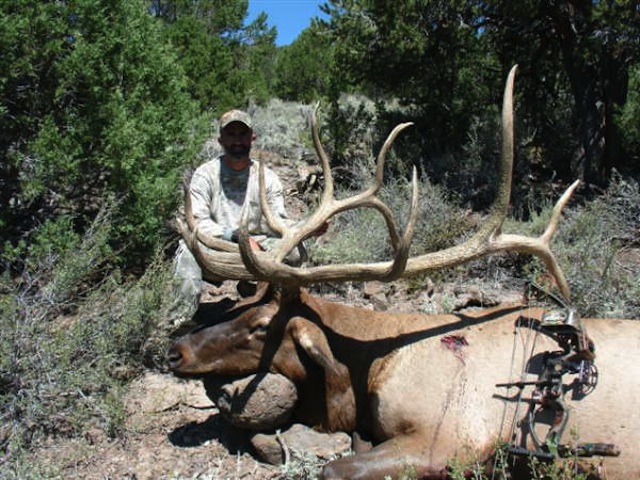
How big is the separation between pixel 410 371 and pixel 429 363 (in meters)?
0.11

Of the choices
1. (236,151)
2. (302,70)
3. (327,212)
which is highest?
(302,70)

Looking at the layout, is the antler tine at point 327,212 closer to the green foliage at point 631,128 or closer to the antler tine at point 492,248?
the antler tine at point 492,248

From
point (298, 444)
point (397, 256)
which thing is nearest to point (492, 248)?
point (397, 256)

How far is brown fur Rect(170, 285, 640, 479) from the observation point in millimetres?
3273

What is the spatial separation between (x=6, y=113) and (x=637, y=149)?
10384 millimetres

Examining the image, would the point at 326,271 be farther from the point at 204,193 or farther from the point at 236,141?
the point at 236,141

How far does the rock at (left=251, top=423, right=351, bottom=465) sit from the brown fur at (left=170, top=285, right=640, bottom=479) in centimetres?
8

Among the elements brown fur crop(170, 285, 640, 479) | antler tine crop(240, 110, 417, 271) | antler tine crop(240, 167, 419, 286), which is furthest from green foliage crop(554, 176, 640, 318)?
antler tine crop(240, 167, 419, 286)

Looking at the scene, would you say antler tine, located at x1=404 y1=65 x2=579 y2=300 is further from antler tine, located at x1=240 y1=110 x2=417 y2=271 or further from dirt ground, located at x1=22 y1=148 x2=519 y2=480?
dirt ground, located at x1=22 y1=148 x2=519 y2=480

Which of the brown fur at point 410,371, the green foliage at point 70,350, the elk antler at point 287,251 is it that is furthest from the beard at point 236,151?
the brown fur at point 410,371

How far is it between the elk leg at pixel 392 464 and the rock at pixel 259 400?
0.49 metres

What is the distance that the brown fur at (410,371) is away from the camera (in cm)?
327

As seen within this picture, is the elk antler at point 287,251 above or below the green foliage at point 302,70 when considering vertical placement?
below

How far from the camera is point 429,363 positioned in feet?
11.9
